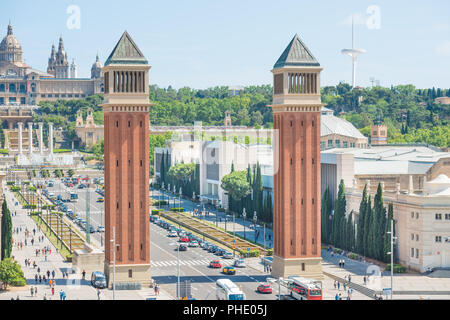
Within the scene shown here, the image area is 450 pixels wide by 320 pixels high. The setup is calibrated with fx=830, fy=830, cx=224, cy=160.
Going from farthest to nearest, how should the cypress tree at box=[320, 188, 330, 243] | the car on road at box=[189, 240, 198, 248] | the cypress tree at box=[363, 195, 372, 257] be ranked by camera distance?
the car on road at box=[189, 240, 198, 248] → the cypress tree at box=[320, 188, 330, 243] → the cypress tree at box=[363, 195, 372, 257]

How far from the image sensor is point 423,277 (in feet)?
232

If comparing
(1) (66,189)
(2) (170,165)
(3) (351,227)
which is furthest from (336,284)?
(1) (66,189)

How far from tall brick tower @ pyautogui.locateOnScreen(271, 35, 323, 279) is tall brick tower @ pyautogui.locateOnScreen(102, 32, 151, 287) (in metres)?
11.2

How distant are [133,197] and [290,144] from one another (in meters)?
13.6

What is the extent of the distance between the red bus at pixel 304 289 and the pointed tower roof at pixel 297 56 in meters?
17.5

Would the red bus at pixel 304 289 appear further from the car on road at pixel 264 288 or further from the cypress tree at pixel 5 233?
the cypress tree at pixel 5 233

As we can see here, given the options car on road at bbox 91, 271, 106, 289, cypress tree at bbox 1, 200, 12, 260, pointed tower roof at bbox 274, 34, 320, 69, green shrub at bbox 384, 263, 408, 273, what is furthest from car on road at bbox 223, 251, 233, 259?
pointed tower roof at bbox 274, 34, 320, 69

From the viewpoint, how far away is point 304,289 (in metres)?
58.9

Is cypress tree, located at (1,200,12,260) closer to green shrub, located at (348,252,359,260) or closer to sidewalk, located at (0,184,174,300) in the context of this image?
sidewalk, located at (0,184,174,300)

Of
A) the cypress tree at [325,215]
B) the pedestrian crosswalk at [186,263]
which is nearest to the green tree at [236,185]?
the cypress tree at [325,215]

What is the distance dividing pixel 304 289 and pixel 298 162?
43.4 feet

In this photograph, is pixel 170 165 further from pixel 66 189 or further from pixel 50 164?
pixel 50 164

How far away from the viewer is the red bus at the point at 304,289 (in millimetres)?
58188

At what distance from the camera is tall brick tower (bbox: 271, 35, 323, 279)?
6762 cm
